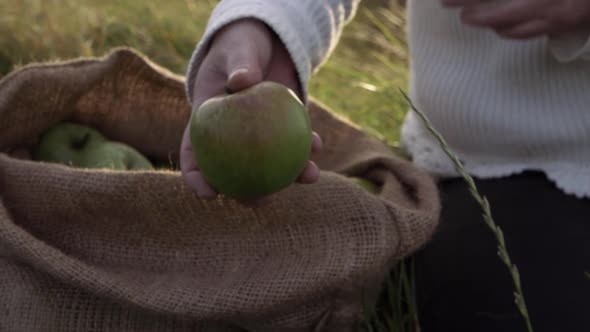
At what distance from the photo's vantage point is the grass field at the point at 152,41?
102 inches

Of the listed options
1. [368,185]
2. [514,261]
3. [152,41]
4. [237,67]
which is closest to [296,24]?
[237,67]

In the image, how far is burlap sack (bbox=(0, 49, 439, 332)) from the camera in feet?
3.84

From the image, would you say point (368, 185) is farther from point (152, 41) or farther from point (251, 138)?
point (152, 41)

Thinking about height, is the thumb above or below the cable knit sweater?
above

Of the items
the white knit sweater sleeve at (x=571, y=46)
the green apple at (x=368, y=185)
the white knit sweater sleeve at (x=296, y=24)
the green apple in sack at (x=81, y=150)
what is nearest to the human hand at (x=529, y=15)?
the white knit sweater sleeve at (x=571, y=46)

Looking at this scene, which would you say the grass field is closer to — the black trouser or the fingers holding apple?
the black trouser

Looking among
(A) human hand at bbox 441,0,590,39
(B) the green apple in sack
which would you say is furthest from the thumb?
(B) the green apple in sack

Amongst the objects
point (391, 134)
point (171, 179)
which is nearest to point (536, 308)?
point (171, 179)

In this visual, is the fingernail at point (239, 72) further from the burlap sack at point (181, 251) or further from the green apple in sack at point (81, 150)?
the green apple in sack at point (81, 150)

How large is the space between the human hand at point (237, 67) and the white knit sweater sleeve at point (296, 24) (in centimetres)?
2

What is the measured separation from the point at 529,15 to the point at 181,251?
711 millimetres

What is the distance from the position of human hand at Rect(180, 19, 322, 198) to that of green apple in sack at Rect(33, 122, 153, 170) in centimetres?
26

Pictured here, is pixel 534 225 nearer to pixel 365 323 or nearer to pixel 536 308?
pixel 536 308

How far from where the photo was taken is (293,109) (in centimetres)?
109
